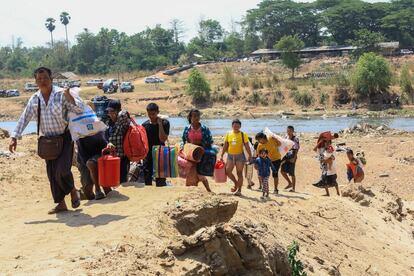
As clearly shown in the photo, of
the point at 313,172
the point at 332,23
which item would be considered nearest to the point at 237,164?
the point at 313,172

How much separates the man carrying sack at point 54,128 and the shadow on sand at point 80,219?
0.25 m

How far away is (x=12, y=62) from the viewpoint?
9944 cm

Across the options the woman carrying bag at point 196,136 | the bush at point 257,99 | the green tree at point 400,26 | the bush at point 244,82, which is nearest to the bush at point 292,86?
the bush at point 257,99

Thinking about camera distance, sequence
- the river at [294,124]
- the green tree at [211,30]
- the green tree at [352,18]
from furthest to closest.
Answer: the green tree at [211,30] < the green tree at [352,18] < the river at [294,124]

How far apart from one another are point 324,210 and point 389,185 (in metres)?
6.69

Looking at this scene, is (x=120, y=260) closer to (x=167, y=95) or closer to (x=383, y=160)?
(x=383, y=160)

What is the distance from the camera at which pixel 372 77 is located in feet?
165

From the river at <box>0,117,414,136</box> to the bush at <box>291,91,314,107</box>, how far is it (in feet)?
20.1

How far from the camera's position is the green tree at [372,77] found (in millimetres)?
50625

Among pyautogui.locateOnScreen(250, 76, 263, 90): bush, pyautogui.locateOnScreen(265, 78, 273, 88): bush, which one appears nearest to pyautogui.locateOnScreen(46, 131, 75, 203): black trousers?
pyautogui.locateOnScreen(250, 76, 263, 90): bush

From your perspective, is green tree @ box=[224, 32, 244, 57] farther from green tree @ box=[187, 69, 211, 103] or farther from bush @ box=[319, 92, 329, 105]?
bush @ box=[319, 92, 329, 105]

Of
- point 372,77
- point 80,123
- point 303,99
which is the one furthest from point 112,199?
point 303,99

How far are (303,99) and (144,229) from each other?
157ft

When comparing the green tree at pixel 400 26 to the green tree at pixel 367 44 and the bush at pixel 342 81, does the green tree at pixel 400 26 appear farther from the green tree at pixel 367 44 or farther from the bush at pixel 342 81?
the bush at pixel 342 81
